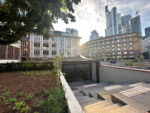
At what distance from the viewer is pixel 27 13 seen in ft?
13.7

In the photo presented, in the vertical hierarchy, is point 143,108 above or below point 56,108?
below

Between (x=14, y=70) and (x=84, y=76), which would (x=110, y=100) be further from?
(x=14, y=70)

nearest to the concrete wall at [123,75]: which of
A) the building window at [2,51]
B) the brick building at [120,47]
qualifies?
the building window at [2,51]

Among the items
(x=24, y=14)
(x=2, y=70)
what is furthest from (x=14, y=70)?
(x=24, y=14)

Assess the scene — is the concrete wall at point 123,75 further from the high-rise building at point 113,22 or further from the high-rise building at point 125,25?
the high-rise building at point 125,25

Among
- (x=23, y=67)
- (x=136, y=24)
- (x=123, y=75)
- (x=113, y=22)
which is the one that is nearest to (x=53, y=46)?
(x=23, y=67)

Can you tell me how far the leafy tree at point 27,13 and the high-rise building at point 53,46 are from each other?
53.5ft

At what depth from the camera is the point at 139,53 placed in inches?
1656

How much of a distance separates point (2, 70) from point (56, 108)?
8.72 meters

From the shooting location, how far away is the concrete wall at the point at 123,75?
408 centimetres

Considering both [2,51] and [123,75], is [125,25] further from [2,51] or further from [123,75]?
[2,51]

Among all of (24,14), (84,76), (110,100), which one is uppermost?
(24,14)

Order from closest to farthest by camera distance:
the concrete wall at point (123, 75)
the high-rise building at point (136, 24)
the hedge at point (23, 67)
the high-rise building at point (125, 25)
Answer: the concrete wall at point (123, 75) < the hedge at point (23, 67) < the high-rise building at point (136, 24) < the high-rise building at point (125, 25)

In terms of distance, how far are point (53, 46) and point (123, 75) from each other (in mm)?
22458
